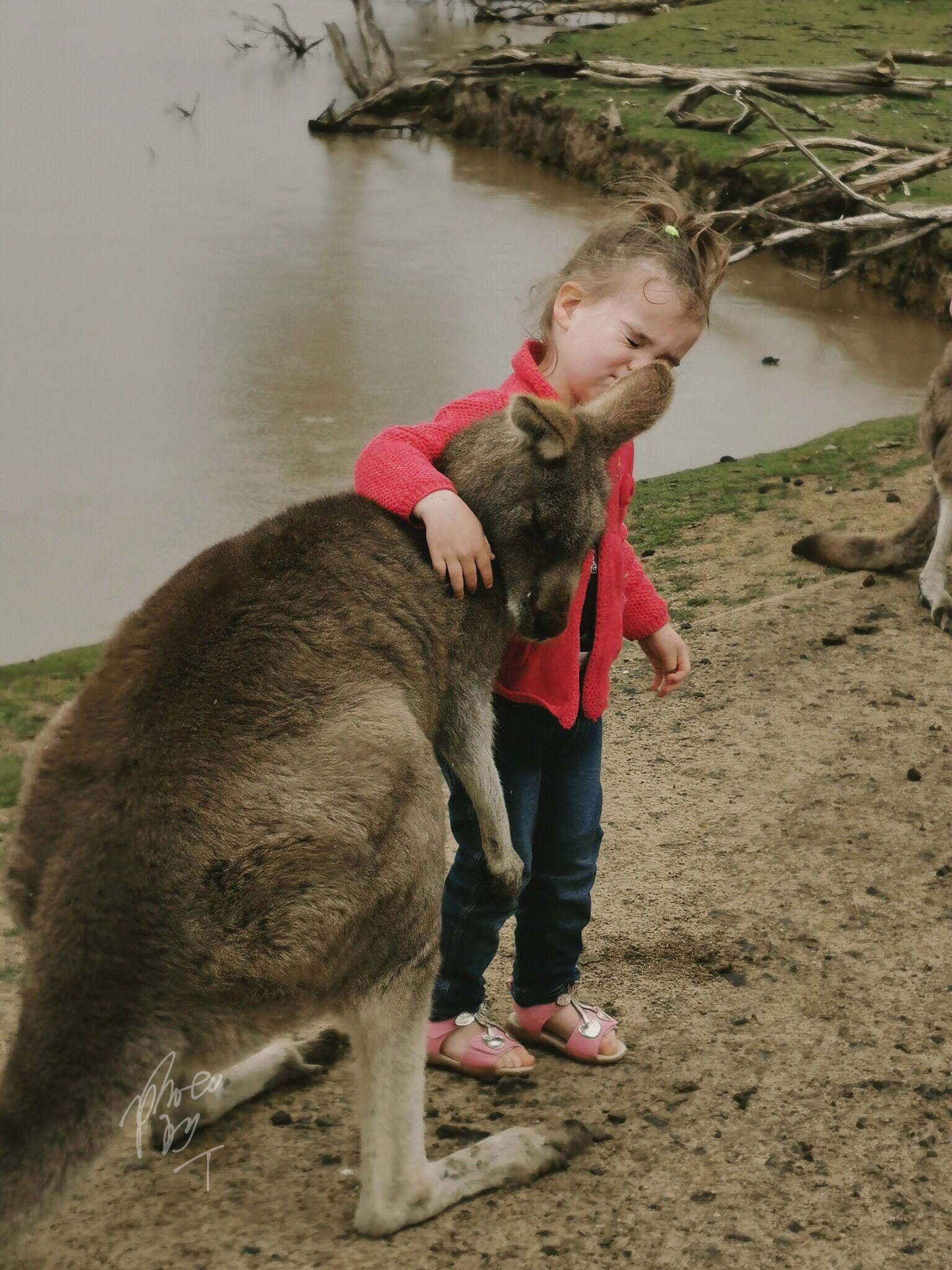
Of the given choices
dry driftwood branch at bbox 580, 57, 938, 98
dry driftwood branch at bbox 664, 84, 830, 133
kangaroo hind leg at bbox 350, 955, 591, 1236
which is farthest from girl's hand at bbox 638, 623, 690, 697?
dry driftwood branch at bbox 580, 57, 938, 98

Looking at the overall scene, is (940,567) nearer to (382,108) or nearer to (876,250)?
(876,250)

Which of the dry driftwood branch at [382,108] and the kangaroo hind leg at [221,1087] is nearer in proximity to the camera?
the kangaroo hind leg at [221,1087]

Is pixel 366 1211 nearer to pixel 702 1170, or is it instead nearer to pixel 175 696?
pixel 702 1170

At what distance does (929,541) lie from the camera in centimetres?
510

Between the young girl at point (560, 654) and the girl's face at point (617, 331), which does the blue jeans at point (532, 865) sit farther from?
the girl's face at point (617, 331)

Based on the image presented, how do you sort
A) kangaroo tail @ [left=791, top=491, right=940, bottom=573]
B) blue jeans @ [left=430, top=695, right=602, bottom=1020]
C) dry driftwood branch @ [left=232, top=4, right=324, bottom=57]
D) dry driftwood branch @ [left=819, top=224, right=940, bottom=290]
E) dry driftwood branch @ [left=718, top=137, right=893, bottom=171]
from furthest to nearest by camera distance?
dry driftwood branch @ [left=232, top=4, right=324, bottom=57]
dry driftwood branch @ [left=718, top=137, right=893, bottom=171]
dry driftwood branch @ [left=819, top=224, right=940, bottom=290]
kangaroo tail @ [left=791, top=491, right=940, bottom=573]
blue jeans @ [left=430, top=695, right=602, bottom=1020]

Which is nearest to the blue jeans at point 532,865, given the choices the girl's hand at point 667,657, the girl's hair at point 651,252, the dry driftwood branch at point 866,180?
the girl's hand at point 667,657

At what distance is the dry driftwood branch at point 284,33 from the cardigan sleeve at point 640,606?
58.8ft

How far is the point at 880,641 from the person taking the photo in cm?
469

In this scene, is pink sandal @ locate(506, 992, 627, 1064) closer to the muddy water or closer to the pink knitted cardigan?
the pink knitted cardigan

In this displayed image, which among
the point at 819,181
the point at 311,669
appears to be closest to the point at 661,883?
the point at 311,669

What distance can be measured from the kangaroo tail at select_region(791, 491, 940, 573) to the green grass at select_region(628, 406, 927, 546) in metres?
0.81

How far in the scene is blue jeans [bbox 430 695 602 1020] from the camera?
275cm

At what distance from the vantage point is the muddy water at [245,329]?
7.43 m
